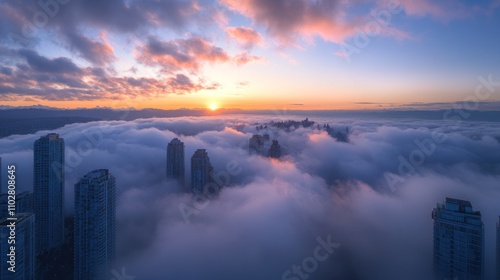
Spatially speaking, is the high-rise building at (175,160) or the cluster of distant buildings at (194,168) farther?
the high-rise building at (175,160)

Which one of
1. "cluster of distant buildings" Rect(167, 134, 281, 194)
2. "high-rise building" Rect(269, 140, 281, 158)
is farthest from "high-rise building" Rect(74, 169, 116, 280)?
"high-rise building" Rect(269, 140, 281, 158)

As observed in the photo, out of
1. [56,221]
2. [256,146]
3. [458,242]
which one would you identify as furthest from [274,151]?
[458,242]

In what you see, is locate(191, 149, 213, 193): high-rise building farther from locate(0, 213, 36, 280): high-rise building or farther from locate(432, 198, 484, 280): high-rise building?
locate(432, 198, 484, 280): high-rise building

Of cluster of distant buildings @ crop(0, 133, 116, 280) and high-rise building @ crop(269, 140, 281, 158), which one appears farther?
high-rise building @ crop(269, 140, 281, 158)

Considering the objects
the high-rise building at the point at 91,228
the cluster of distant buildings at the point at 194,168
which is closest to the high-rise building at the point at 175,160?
the cluster of distant buildings at the point at 194,168

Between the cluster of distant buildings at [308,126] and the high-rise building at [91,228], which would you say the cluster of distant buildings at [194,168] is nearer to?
the high-rise building at [91,228]

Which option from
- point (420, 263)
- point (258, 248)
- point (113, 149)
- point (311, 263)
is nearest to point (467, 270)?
point (420, 263)

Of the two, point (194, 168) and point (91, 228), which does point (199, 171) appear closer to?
point (194, 168)
